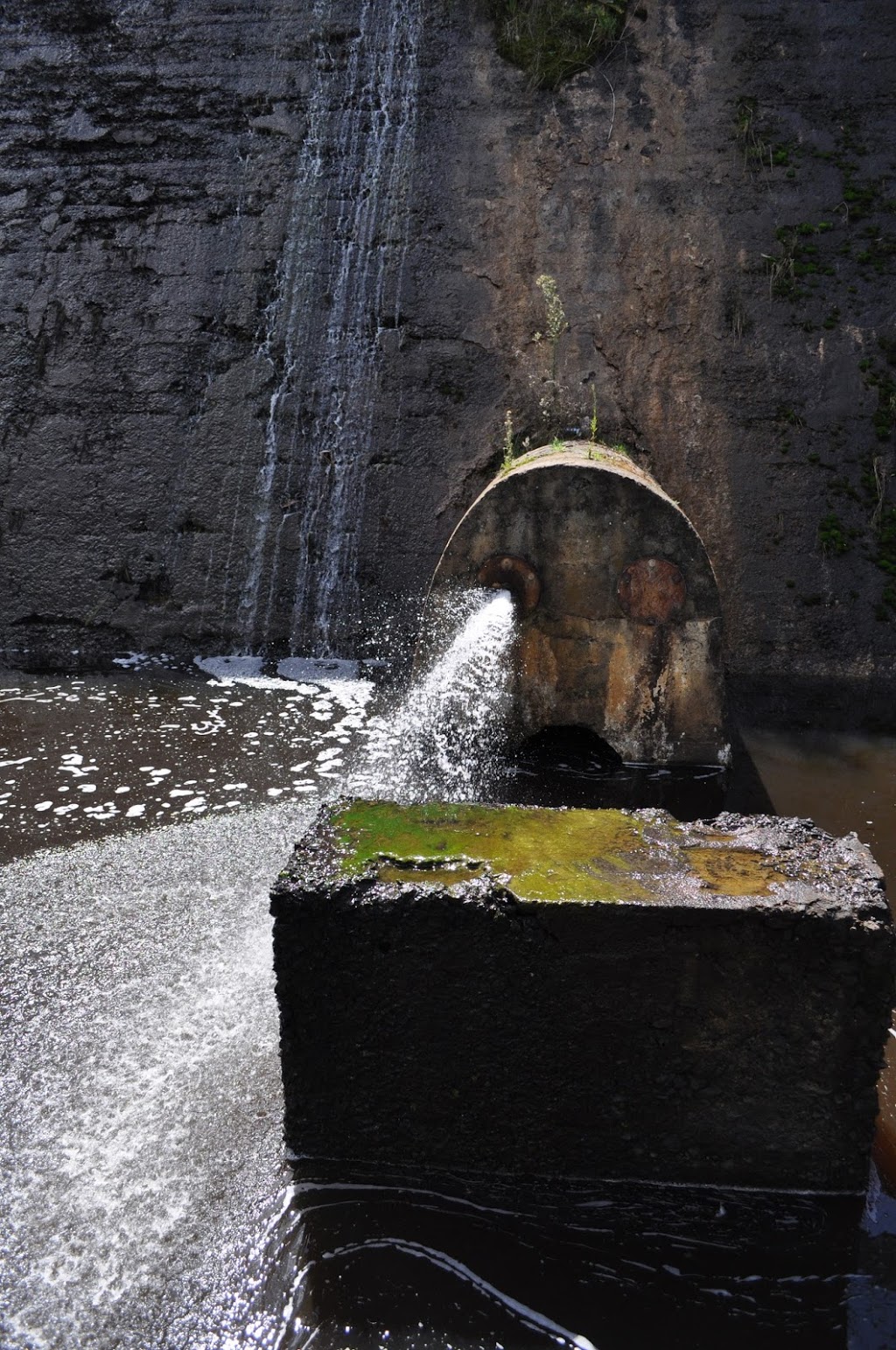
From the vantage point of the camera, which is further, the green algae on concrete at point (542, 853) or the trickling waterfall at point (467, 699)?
the trickling waterfall at point (467, 699)

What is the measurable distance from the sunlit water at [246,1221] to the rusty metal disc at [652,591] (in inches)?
84.3

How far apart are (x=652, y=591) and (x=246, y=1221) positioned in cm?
316

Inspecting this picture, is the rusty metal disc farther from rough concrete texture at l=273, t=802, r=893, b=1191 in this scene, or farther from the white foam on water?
rough concrete texture at l=273, t=802, r=893, b=1191

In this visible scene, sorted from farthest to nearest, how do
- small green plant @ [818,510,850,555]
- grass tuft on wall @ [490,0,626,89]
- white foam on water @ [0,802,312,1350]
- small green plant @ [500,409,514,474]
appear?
grass tuft on wall @ [490,0,626,89] → small green plant @ [500,409,514,474] → small green plant @ [818,510,850,555] → white foam on water @ [0,802,312,1350]

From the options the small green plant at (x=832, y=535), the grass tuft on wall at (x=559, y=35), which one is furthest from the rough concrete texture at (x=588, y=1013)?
the grass tuft on wall at (x=559, y=35)

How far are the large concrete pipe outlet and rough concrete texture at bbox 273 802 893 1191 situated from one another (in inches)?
93.6

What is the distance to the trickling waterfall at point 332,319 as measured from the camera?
6832 mm

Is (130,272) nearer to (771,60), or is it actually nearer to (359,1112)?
(771,60)

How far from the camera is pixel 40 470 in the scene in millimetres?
7078

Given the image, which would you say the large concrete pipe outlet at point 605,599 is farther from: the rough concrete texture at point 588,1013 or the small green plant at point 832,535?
the rough concrete texture at point 588,1013

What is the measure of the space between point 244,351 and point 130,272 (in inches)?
42.0

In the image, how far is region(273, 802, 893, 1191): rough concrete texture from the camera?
6.70 ft

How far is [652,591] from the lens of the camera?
14.9ft

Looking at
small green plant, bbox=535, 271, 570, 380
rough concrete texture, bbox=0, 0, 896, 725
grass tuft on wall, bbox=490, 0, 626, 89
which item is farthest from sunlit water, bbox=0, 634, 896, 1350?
grass tuft on wall, bbox=490, 0, 626, 89
